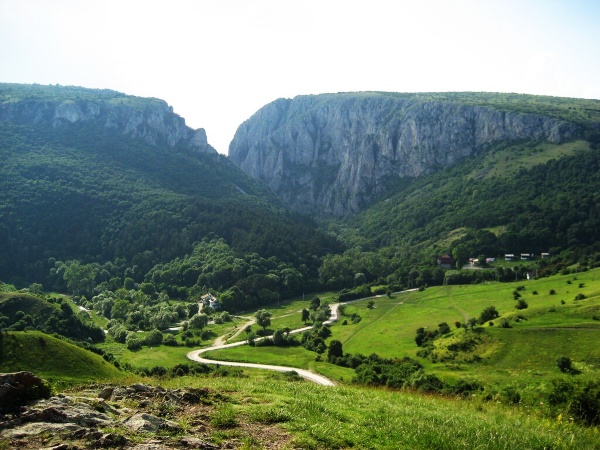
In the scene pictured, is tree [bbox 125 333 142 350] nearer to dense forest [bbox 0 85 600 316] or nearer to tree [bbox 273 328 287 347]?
tree [bbox 273 328 287 347]

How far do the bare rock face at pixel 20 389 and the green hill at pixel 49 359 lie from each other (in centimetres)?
3063

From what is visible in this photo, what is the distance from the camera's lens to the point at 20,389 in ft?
47.3

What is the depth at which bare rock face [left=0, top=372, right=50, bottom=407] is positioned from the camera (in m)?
14.0

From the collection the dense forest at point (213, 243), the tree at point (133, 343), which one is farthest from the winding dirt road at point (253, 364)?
the dense forest at point (213, 243)

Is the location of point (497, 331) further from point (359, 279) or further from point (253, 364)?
point (359, 279)

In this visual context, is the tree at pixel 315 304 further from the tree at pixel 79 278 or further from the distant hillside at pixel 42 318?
the tree at pixel 79 278

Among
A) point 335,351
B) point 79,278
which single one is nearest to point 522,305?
point 335,351

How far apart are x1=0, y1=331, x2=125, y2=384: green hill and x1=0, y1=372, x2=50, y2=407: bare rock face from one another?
3063 cm

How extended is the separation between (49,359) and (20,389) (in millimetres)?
37039

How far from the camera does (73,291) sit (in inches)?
5812

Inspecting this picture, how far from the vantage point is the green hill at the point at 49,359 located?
44250mm

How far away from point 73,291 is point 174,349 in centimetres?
7461

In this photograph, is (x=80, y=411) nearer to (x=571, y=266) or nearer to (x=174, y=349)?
(x=174, y=349)

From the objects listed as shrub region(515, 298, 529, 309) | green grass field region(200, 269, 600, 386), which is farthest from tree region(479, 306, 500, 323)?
shrub region(515, 298, 529, 309)
